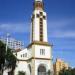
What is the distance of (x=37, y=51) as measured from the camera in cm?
9481

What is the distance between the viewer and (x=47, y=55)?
95375mm

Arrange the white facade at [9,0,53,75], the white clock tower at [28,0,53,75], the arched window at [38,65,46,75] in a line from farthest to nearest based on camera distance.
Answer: the arched window at [38,65,46,75]
the white facade at [9,0,53,75]
the white clock tower at [28,0,53,75]

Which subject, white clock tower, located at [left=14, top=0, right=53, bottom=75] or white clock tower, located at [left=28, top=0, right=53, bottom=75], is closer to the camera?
white clock tower, located at [left=28, top=0, right=53, bottom=75]

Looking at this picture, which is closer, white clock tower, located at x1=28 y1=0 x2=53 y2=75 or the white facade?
white clock tower, located at x1=28 y1=0 x2=53 y2=75

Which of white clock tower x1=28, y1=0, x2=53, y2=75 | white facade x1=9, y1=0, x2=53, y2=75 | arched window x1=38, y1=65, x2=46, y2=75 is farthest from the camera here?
arched window x1=38, y1=65, x2=46, y2=75

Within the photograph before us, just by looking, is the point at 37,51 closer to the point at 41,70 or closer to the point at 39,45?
the point at 39,45

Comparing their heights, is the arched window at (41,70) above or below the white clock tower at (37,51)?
below

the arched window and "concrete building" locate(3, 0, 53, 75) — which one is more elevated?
"concrete building" locate(3, 0, 53, 75)

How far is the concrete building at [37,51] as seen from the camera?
94.2 m

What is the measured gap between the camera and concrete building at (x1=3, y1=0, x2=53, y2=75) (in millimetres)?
94188

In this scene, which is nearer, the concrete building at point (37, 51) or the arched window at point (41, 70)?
the concrete building at point (37, 51)

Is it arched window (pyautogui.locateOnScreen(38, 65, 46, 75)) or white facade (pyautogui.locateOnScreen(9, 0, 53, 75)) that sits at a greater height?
white facade (pyautogui.locateOnScreen(9, 0, 53, 75))

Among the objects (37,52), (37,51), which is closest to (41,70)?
(37,52)

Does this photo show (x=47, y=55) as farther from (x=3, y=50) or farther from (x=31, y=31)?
(x=3, y=50)
